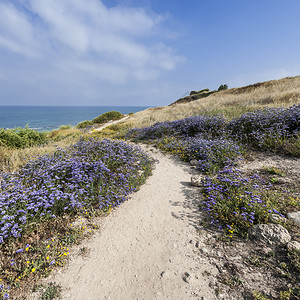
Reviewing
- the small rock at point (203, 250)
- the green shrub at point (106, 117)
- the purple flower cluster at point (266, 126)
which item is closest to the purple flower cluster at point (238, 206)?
the small rock at point (203, 250)

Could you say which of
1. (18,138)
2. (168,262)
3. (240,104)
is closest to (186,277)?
(168,262)

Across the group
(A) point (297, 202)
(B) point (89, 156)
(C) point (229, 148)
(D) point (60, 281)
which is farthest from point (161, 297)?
(C) point (229, 148)

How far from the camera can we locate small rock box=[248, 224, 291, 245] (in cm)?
252

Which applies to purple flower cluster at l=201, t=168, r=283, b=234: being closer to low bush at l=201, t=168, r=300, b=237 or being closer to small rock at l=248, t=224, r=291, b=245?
low bush at l=201, t=168, r=300, b=237

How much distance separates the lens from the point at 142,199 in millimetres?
4324

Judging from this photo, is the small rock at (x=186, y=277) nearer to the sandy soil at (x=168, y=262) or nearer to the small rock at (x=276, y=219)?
the sandy soil at (x=168, y=262)

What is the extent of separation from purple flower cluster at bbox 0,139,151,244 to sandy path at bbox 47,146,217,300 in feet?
2.12

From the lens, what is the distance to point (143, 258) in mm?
2717

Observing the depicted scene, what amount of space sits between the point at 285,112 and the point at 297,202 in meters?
5.96

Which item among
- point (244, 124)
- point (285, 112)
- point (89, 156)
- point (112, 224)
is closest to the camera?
point (112, 224)

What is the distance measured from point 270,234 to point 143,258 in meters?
2.04

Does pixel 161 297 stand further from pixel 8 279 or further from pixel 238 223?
pixel 8 279

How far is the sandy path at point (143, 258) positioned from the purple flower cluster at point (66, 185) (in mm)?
647

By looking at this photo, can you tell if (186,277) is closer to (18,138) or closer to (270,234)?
(270,234)
